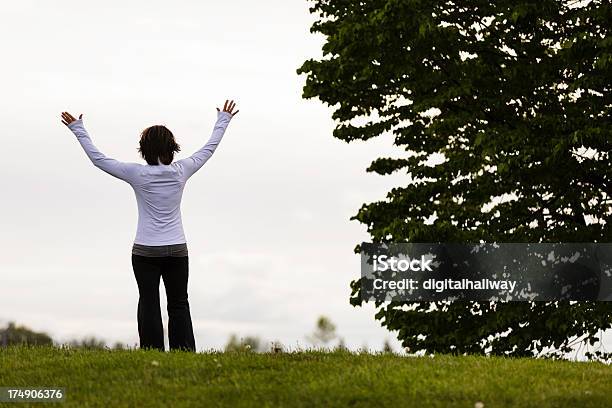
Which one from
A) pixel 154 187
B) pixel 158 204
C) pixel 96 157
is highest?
pixel 96 157

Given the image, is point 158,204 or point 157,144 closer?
point 158,204

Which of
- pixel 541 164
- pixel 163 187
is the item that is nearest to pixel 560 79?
pixel 541 164

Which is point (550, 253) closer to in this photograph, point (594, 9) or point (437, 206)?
point (437, 206)

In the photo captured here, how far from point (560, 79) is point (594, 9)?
70.9 inches

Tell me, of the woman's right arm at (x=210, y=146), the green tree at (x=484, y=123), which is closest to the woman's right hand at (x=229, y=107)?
→ the woman's right arm at (x=210, y=146)

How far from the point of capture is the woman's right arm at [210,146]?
10516 mm

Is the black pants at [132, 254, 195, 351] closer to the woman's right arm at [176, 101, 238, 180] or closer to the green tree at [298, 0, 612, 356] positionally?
the woman's right arm at [176, 101, 238, 180]

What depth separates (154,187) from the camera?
33.9 feet

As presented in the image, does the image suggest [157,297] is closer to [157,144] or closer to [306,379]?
[157,144]

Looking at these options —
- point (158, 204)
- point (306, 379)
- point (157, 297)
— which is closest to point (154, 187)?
point (158, 204)

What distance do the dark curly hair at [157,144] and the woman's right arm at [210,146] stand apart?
184mm

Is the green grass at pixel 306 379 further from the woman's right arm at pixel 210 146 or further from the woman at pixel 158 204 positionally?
the woman's right arm at pixel 210 146

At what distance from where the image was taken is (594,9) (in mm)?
19141

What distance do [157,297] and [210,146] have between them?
201cm
